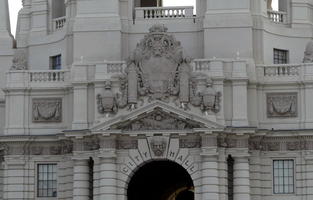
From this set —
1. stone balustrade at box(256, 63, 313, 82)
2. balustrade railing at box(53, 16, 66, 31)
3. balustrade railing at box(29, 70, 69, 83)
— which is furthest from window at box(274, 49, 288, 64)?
balustrade railing at box(53, 16, 66, 31)

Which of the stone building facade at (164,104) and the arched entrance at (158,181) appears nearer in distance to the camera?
the stone building facade at (164,104)

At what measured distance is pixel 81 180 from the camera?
207 ft

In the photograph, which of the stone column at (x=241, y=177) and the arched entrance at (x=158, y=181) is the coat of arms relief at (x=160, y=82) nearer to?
the stone column at (x=241, y=177)

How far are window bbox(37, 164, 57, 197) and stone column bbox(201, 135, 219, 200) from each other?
7.95 m

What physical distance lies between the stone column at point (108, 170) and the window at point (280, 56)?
33.6 ft

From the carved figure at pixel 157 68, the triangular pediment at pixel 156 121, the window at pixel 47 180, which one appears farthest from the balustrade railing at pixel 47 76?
the triangular pediment at pixel 156 121

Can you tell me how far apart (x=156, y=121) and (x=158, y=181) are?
8.81 metres

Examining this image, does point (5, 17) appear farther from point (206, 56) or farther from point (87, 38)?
point (206, 56)

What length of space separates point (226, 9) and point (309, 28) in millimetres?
5391

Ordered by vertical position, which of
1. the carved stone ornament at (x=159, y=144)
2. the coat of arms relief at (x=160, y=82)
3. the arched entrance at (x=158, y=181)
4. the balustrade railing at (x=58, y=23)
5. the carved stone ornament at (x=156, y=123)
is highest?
the balustrade railing at (x=58, y=23)

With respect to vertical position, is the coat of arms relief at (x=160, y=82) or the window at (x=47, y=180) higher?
the coat of arms relief at (x=160, y=82)

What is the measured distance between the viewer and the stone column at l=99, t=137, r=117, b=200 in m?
62.1

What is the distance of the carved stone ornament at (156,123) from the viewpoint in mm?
62281

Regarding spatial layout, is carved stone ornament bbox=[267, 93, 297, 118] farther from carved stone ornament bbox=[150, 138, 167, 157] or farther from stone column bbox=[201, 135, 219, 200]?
carved stone ornament bbox=[150, 138, 167, 157]
